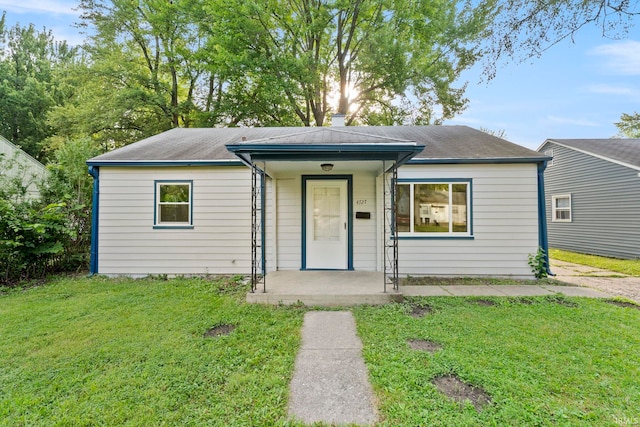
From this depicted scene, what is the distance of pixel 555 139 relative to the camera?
12141 millimetres

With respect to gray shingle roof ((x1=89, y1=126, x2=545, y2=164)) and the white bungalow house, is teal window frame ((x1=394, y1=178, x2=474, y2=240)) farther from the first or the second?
gray shingle roof ((x1=89, y1=126, x2=545, y2=164))

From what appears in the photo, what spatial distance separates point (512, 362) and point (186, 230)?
6333mm

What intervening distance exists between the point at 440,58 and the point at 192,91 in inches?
524

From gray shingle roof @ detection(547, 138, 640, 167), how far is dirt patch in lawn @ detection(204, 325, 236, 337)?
41.4 ft

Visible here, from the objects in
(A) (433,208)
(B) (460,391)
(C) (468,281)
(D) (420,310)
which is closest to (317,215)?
(A) (433,208)

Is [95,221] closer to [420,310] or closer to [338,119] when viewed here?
[338,119]

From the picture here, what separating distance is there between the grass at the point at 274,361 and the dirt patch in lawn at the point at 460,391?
0.20 ft

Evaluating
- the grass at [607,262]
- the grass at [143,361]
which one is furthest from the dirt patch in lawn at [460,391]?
the grass at [607,262]

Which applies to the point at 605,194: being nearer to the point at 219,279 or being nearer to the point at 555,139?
the point at 555,139

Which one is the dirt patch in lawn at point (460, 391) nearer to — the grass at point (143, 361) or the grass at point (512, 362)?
the grass at point (512, 362)

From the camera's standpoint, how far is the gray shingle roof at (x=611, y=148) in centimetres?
969

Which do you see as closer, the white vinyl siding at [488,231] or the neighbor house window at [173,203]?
the white vinyl siding at [488,231]

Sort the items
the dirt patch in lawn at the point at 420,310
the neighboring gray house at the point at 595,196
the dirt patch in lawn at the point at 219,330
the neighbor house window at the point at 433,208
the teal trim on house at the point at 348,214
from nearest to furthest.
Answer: the dirt patch in lawn at the point at 219,330
the dirt patch in lawn at the point at 420,310
the neighbor house window at the point at 433,208
the teal trim on house at the point at 348,214
the neighboring gray house at the point at 595,196

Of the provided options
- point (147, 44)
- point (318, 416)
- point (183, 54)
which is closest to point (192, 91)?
point (183, 54)
